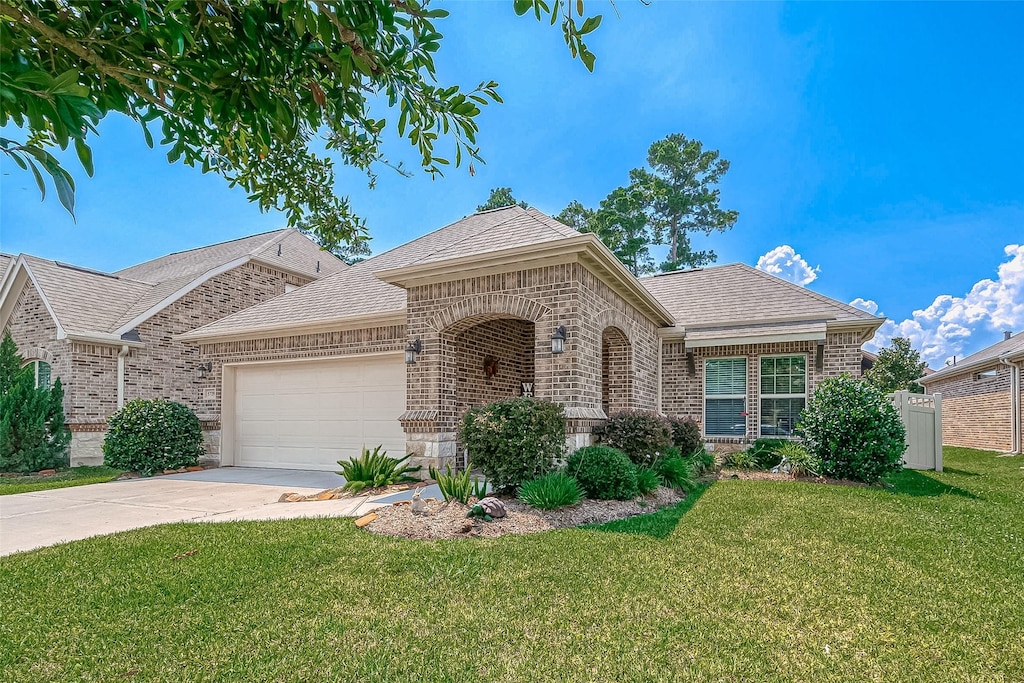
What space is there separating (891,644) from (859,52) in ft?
35.2

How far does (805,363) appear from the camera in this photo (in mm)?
11961

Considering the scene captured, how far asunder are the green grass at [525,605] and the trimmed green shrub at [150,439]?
6.36 m

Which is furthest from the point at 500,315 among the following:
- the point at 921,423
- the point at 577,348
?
the point at 921,423

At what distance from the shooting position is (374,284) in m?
12.0

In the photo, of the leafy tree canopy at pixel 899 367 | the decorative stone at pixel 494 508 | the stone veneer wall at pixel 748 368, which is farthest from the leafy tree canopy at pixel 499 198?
the decorative stone at pixel 494 508

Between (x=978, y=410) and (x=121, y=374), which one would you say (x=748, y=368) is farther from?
(x=121, y=374)

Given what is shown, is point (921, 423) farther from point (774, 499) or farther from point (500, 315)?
point (500, 315)

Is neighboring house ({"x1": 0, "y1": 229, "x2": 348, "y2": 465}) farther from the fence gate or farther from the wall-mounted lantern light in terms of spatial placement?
the fence gate

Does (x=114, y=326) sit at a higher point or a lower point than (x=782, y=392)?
higher

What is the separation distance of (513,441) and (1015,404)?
1802 cm

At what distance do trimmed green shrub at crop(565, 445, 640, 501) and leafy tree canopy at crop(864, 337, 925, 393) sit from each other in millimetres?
25176

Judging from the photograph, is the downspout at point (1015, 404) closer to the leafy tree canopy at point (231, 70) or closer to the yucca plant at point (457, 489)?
the yucca plant at point (457, 489)

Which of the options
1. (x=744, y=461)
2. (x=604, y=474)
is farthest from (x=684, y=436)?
(x=604, y=474)

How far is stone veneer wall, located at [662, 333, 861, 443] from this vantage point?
11.6 m
